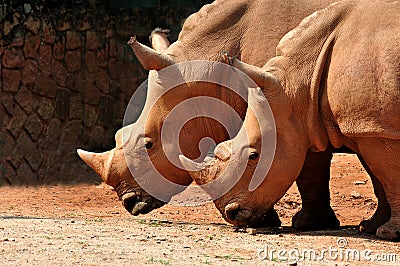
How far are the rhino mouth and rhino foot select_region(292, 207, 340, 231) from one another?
4.33ft

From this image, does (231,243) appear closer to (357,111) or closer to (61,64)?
(357,111)

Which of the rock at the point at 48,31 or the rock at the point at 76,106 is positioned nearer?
the rock at the point at 48,31

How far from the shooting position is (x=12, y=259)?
6.04 m

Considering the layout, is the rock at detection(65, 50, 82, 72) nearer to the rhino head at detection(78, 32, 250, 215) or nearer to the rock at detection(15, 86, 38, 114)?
the rock at detection(15, 86, 38, 114)

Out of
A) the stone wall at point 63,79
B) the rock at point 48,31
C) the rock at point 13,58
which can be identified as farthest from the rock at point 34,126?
the rock at point 48,31

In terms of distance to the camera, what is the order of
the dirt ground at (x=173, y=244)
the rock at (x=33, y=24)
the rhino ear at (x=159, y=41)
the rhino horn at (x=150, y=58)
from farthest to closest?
the rock at (x=33, y=24)
the rhino ear at (x=159, y=41)
the rhino horn at (x=150, y=58)
the dirt ground at (x=173, y=244)

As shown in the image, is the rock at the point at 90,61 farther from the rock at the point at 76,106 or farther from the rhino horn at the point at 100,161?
the rhino horn at the point at 100,161

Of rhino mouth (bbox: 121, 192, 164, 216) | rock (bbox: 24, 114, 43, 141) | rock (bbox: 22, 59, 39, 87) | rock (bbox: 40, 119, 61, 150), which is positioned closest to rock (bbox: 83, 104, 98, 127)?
rock (bbox: 40, 119, 61, 150)

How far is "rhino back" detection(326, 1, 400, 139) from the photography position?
7.32m

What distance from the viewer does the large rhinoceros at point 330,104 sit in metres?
7.39

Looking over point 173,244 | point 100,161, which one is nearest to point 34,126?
point 100,161

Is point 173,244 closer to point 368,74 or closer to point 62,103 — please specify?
point 368,74

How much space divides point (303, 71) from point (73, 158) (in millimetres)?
6063

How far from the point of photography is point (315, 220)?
916 centimetres
